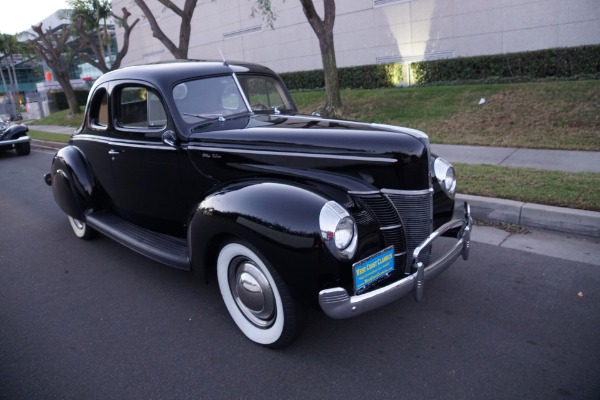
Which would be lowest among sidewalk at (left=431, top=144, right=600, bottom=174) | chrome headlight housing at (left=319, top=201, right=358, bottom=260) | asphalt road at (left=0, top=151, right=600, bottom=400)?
asphalt road at (left=0, top=151, right=600, bottom=400)

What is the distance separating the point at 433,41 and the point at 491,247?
12.9m

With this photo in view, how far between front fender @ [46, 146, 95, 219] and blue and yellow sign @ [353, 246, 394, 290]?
11.0ft

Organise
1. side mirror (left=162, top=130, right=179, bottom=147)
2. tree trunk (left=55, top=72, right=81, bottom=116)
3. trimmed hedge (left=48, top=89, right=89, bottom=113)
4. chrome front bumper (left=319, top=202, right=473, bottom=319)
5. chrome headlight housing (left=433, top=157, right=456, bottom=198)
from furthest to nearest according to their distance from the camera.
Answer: trimmed hedge (left=48, top=89, right=89, bottom=113)
tree trunk (left=55, top=72, right=81, bottom=116)
side mirror (left=162, top=130, right=179, bottom=147)
chrome headlight housing (left=433, top=157, right=456, bottom=198)
chrome front bumper (left=319, top=202, right=473, bottom=319)

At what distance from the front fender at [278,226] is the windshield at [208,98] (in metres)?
0.98

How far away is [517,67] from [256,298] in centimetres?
1174

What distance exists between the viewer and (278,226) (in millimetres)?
2766

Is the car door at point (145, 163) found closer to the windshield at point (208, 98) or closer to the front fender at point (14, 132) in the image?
the windshield at point (208, 98)

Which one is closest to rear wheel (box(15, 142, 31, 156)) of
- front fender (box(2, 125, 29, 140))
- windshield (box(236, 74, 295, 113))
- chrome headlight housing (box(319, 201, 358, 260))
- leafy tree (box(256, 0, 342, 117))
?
front fender (box(2, 125, 29, 140))

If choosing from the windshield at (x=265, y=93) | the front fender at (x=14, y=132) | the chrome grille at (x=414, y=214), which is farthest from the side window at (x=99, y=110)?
the front fender at (x=14, y=132)

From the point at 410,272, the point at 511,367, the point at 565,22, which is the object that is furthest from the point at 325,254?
the point at 565,22

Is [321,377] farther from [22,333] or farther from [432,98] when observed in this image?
[432,98]

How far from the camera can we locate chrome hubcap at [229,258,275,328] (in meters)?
3.01

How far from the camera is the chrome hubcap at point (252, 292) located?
3012 millimetres

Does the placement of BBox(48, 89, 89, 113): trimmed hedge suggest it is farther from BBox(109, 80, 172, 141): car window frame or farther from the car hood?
the car hood
